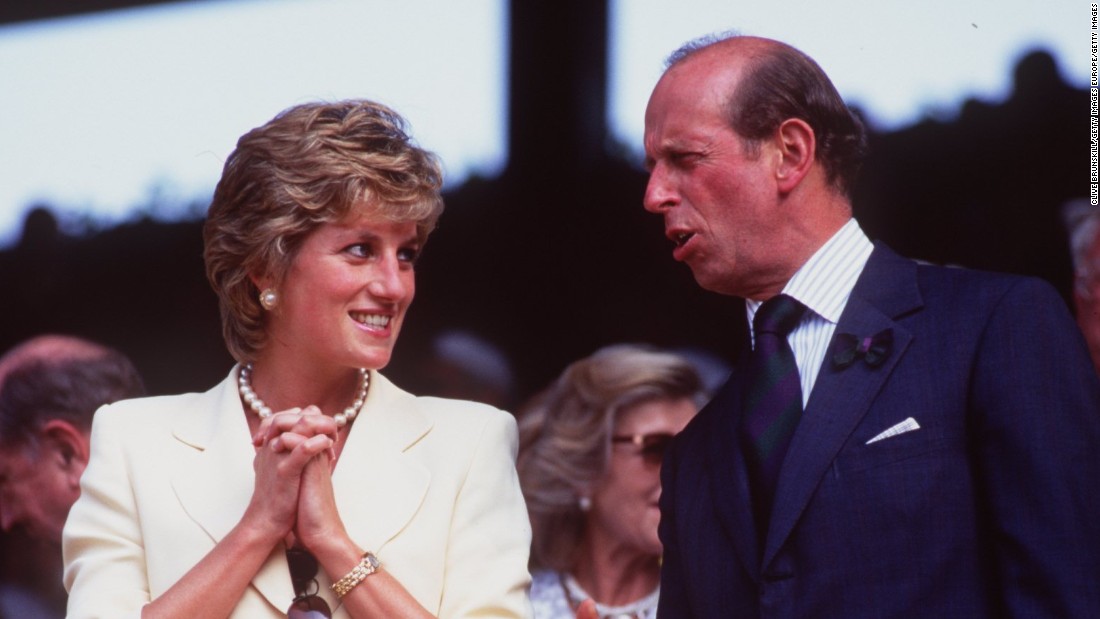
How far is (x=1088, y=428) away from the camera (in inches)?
114

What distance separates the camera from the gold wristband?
315cm

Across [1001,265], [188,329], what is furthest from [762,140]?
[188,329]

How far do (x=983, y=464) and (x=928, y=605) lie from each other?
0.89 ft

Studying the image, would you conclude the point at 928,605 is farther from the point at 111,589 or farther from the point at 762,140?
the point at 111,589

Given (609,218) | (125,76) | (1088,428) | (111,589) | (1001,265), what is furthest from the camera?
(125,76)

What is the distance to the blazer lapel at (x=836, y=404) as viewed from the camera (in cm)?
299

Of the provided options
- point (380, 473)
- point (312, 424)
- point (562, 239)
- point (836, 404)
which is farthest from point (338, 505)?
point (562, 239)

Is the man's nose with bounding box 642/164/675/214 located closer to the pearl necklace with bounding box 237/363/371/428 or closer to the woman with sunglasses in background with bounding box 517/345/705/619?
the pearl necklace with bounding box 237/363/371/428

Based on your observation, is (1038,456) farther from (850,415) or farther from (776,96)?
(776,96)

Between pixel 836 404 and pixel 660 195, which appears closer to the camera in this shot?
pixel 836 404

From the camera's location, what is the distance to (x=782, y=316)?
326 cm

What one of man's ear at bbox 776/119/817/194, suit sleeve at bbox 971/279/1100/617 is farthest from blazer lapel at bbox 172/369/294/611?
suit sleeve at bbox 971/279/1100/617

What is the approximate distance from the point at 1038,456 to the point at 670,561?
0.90 metres

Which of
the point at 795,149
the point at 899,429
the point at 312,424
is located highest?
the point at 795,149
